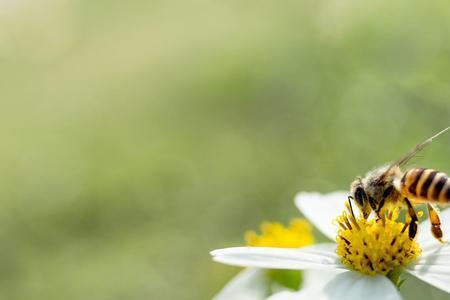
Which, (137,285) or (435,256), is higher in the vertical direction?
(137,285)

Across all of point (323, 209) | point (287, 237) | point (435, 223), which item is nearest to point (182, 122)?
point (287, 237)

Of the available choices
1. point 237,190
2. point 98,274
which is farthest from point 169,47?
point 98,274

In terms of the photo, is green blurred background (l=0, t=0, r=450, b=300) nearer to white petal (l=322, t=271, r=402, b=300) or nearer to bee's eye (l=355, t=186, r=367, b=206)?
bee's eye (l=355, t=186, r=367, b=206)

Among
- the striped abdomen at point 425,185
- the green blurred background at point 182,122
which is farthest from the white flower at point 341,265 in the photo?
the green blurred background at point 182,122

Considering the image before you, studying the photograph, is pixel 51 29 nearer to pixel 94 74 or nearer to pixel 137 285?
pixel 94 74

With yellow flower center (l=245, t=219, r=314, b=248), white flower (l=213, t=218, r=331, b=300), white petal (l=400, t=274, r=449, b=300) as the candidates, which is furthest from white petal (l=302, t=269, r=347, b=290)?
yellow flower center (l=245, t=219, r=314, b=248)

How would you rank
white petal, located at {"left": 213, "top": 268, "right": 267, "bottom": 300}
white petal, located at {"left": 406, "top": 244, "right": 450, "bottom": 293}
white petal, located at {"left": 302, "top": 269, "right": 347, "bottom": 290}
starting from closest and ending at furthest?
1. white petal, located at {"left": 406, "top": 244, "right": 450, "bottom": 293}
2. white petal, located at {"left": 302, "top": 269, "right": 347, "bottom": 290}
3. white petal, located at {"left": 213, "top": 268, "right": 267, "bottom": 300}

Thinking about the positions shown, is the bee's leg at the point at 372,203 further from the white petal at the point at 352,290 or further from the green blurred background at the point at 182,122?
the green blurred background at the point at 182,122
